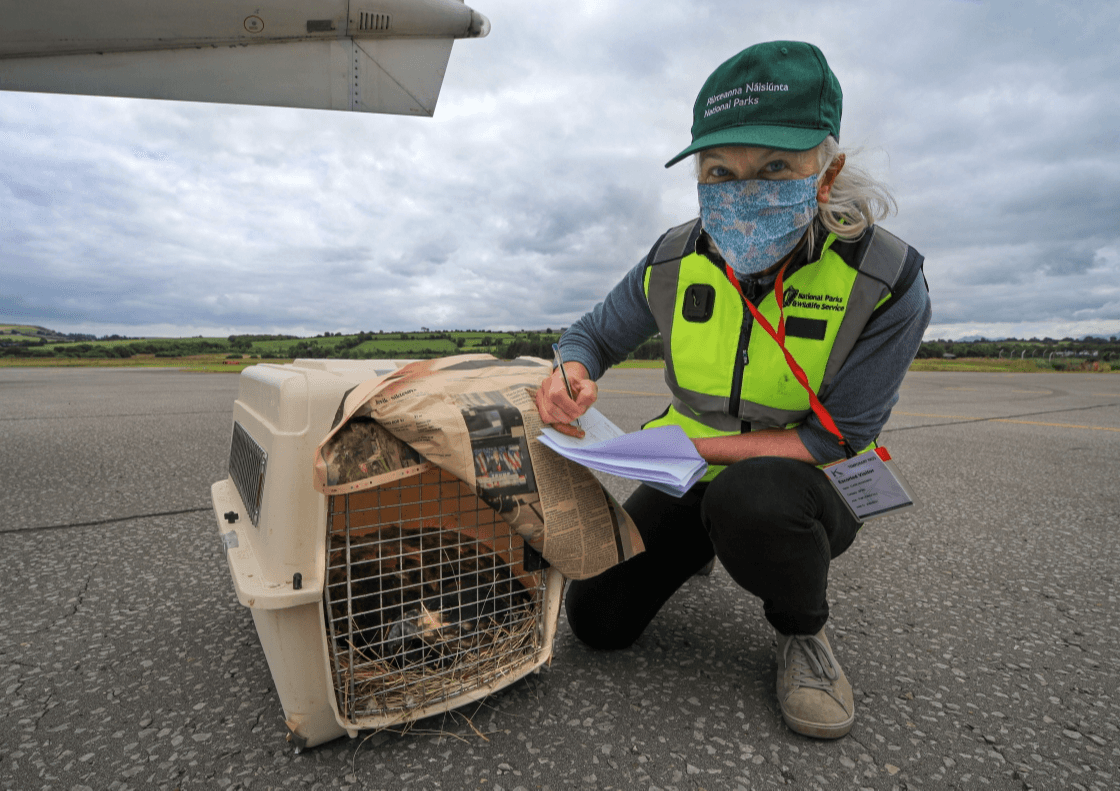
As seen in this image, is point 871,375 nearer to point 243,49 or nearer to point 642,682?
point 642,682

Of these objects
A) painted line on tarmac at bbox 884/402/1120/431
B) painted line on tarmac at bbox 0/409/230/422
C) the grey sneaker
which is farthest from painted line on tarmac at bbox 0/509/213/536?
painted line on tarmac at bbox 884/402/1120/431

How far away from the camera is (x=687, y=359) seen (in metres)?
1.72

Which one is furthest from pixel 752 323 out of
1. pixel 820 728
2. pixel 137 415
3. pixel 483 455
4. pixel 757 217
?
pixel 137 415

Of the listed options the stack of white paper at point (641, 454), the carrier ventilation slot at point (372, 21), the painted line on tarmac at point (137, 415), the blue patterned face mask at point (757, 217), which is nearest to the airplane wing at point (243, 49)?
the carrier ventilation slot at point (372, 21)

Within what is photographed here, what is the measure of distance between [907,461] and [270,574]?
4.71m

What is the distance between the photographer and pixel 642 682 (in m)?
1.57

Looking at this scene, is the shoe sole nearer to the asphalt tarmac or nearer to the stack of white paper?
the asphalt tarmac

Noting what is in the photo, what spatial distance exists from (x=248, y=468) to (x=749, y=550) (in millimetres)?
1331

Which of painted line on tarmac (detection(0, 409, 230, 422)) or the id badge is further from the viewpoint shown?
painted line on tarmac (detection(0, 409, 230, 422))

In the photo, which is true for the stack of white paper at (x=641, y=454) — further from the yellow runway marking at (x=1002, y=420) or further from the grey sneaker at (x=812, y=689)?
the yellow runway marking at (x=1002, y=420)

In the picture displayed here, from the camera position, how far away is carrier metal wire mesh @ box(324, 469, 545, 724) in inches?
51.3

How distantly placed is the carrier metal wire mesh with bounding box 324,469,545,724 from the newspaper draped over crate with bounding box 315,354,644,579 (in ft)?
0.35

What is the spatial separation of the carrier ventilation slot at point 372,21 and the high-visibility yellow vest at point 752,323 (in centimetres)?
452

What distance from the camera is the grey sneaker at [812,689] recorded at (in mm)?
1354
